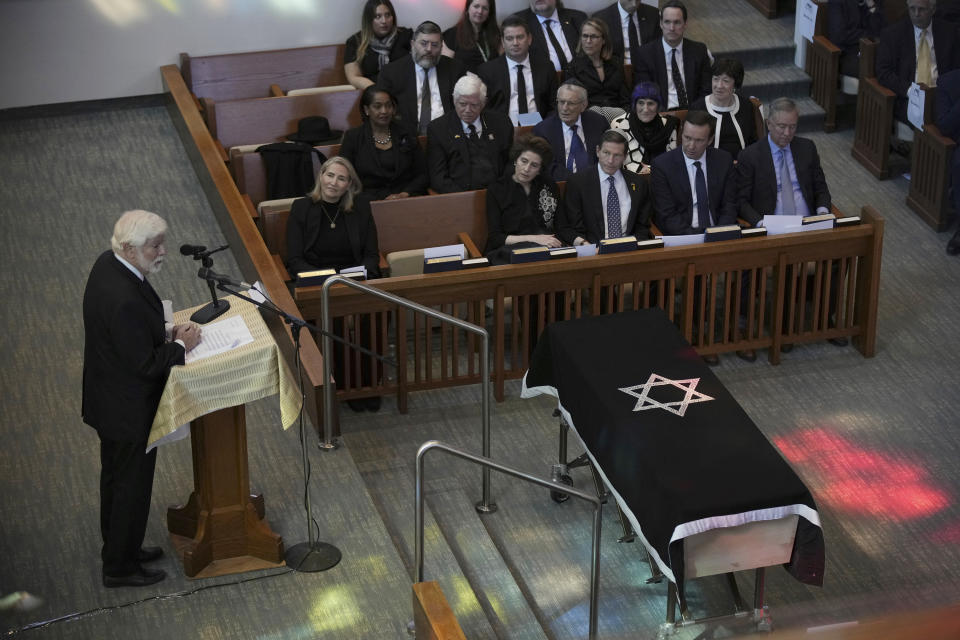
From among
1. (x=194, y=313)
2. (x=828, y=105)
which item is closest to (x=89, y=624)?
(x=194, y=313)

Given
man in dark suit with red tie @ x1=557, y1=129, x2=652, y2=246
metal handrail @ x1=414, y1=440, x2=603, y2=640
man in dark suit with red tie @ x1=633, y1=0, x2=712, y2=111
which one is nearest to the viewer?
metal handrail @ x1=414, y1=440, x2=603, y2=640

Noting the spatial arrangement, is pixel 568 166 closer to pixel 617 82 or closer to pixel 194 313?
pixel 617 82

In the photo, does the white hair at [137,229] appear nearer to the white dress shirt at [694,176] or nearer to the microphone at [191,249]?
the microphone at [191,249]

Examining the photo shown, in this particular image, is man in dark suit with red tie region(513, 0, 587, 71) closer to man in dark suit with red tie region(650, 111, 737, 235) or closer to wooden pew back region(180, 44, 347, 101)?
wooden pew back region(180, 44, 347, 101)

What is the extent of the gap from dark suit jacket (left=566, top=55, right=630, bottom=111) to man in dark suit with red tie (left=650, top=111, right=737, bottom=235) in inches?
49.5

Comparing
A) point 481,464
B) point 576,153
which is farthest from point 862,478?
point 576,153

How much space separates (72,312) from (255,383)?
2.63m

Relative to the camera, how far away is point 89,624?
13.3ft

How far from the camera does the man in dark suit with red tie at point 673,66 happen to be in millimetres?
7867

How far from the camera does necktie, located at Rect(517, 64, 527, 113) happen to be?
25.3ft

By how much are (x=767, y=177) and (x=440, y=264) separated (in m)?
1.86

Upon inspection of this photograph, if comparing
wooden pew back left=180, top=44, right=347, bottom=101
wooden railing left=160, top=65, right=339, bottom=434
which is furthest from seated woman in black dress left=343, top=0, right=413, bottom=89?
wooden railing left=160, top=65, right=339, bottom=434

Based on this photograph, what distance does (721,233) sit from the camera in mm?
6141

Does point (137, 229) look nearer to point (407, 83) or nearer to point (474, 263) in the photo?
point (474, 263)
